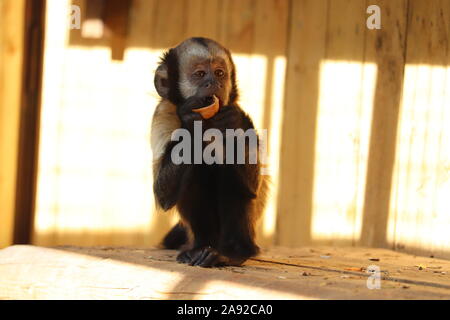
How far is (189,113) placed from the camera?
4141mm

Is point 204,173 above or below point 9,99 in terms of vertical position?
below

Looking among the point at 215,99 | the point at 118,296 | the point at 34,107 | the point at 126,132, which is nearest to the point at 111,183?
the point at 126,132

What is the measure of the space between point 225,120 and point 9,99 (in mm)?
2550

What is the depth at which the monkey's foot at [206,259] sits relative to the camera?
13.6 feet

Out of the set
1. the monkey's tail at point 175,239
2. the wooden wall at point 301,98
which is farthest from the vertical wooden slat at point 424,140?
the monkey's tail at point 175,239

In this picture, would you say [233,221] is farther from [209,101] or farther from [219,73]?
[219,73]

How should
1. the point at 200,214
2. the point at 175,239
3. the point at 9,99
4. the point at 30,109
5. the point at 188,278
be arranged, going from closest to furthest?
the point at 188,278, the point at 200,214, the point at 175,239, the point at 9,99, the point at 30,109

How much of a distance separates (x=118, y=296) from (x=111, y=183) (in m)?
2.57

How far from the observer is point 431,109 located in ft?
17.3

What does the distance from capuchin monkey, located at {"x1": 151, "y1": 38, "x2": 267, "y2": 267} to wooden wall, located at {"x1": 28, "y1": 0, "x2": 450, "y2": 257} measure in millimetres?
1385

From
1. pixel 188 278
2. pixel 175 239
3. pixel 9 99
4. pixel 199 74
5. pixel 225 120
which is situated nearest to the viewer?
pixel 188 278

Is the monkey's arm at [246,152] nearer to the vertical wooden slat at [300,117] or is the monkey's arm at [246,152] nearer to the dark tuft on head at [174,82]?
the dark tuft on head at [174,82]

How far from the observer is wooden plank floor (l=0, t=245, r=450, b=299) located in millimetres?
3463

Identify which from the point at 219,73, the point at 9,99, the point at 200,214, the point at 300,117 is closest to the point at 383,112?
the point at 300,117
